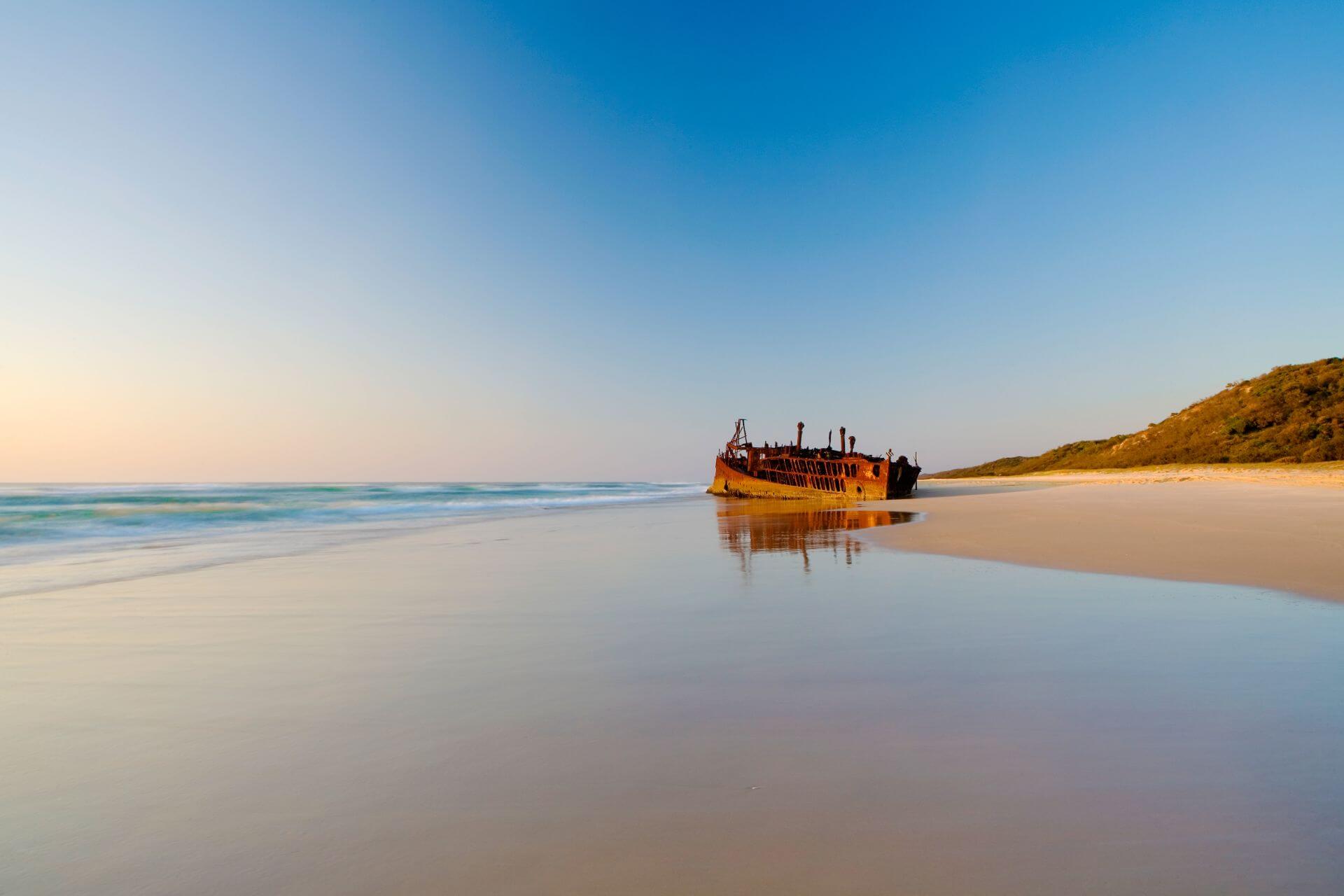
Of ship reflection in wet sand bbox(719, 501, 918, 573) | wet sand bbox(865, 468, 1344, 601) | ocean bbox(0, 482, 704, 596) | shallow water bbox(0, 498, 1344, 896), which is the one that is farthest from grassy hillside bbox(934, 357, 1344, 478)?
ocean bbox(0, 482, 704, 596)

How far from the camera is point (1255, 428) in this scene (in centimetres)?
3566

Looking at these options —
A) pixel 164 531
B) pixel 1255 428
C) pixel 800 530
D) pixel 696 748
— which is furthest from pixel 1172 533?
pixel 1255 428

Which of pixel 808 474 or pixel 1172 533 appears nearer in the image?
pixel 1172 533

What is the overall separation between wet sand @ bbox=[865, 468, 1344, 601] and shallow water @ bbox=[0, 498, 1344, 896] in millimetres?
1362

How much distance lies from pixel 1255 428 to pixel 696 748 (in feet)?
154

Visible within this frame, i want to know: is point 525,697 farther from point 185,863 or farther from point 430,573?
point 430,573

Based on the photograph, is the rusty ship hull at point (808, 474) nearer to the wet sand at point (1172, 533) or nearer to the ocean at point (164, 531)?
the wet sand at point (1172, 533)

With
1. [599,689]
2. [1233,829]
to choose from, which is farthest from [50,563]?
[1233,829]

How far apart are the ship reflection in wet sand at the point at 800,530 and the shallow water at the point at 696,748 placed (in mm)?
3716

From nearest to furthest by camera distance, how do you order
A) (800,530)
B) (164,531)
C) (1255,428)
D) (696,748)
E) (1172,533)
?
(696,748)
(1172,533)
(800,530)
(164,531)
(1255,428)

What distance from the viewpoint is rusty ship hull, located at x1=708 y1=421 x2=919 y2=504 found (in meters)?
29.6

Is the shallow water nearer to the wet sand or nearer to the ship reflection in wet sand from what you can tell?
the wet sand

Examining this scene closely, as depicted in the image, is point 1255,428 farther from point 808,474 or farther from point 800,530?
point 800,530

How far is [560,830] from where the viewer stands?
2160 mm
